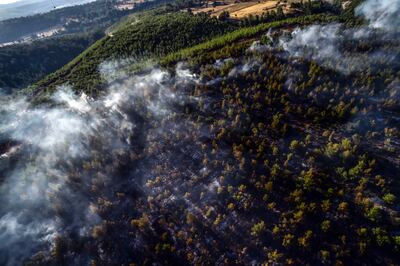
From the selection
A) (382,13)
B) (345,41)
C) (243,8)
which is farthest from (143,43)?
(382,13)

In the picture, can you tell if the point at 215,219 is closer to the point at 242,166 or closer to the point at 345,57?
the point at 242,166

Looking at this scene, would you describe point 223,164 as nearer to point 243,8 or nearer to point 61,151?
point 61,151

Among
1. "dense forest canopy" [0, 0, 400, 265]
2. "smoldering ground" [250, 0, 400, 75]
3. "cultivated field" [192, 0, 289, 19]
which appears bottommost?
"dense forest canopy" [0, 0, 400, 265]

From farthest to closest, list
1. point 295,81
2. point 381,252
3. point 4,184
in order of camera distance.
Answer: point 295,81 < point 4,184 < point 381,252

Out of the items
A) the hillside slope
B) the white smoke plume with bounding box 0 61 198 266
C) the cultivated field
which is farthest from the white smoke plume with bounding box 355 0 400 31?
the white smoke plume with bounding box 0 61 198 266

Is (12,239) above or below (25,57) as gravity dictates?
below

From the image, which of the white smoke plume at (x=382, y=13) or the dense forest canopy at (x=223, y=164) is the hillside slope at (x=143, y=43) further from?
the white smoke plume at (x=382, y=13)

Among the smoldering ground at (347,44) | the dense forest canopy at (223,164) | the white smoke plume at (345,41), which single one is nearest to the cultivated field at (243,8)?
the white smoke plume at (345,41)

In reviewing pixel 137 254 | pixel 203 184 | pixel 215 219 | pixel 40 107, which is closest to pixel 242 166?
pixel 203 184

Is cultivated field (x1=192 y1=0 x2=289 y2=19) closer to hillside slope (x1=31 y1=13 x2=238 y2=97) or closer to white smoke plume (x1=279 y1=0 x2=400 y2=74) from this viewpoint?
hillside slope (x1=31 y1=13 x2=238 y2=97)
